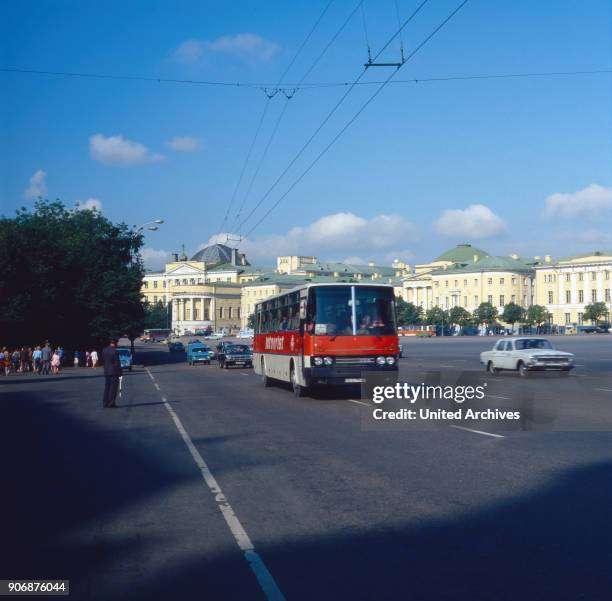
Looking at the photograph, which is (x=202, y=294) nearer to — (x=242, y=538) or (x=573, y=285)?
(x=573, y=285)

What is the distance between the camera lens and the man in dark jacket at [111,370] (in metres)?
22.2

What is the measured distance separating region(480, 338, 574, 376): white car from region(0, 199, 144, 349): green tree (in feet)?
108

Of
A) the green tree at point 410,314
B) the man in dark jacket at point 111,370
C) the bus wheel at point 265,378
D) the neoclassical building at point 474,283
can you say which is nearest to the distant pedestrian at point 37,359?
the bus wheel at point 265,378

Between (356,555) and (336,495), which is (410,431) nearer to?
(336,495)

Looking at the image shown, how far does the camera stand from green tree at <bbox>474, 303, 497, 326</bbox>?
131000mm

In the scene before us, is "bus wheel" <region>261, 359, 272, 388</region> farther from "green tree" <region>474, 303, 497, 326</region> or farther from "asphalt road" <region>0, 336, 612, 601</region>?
"green tree" <region>474, 303, 497, 326</region>

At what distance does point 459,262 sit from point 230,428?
487ft

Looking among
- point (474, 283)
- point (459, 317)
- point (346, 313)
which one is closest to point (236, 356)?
point (346, 313)

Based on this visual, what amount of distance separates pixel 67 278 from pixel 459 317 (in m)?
80.7

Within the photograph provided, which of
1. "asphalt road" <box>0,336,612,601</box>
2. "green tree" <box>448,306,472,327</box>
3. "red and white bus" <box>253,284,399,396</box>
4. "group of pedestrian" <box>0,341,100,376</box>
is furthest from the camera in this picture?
"green tree" <box>448,306,472,327</box>

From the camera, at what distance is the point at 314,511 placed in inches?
340

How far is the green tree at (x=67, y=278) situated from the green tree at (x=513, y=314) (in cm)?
7054

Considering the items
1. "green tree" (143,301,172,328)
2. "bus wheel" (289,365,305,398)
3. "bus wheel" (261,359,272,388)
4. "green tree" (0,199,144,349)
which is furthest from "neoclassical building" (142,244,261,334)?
"bus wheel" (289,365,305,398)

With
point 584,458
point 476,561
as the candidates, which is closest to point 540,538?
point 476,561
